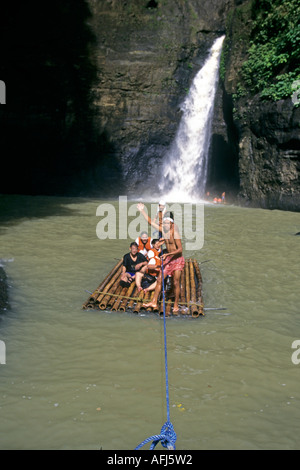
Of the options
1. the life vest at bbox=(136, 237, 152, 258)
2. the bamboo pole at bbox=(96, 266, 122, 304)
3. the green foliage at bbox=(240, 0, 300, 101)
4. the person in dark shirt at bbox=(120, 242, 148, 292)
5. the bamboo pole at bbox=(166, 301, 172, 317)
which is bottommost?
the bamboo pole at bbox=(166, 301, 172, 317)

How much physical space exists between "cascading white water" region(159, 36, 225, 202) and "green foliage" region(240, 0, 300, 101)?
15.0ft

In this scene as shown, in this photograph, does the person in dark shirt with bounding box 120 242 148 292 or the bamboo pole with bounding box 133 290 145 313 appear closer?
the bamboo pole with bounding box 133 290 145 313

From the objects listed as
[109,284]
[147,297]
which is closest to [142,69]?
[109,284]

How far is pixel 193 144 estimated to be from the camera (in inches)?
Answer: 915

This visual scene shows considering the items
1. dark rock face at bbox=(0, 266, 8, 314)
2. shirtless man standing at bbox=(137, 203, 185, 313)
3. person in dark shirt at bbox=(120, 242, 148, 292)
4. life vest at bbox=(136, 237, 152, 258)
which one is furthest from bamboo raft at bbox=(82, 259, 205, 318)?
dark rock face at bbox=(0, 266, 8, 314)

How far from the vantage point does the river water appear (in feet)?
11.4

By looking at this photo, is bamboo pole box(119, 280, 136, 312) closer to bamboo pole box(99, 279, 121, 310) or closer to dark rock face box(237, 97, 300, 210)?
bamboo pole box(99, 279, 121, 310)

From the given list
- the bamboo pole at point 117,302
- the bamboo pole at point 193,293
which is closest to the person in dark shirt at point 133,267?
the bamboo pole at point 117,302

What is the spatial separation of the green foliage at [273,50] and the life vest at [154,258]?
11832 mm

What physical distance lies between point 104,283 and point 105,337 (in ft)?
5.63

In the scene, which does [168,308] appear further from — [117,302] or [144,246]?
[144,246]
